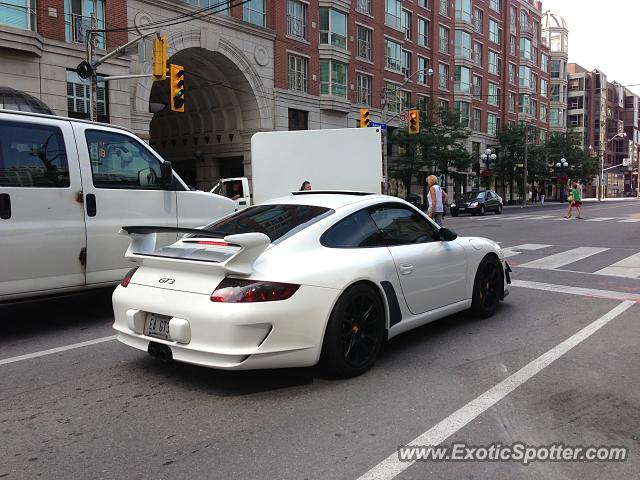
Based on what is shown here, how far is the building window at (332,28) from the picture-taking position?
35.2 metres

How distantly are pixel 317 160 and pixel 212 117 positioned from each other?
2161 centimetres

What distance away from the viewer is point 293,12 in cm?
3356

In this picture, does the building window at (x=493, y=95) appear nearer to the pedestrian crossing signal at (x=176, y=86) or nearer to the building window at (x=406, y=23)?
the building window at (x=406, y=23)

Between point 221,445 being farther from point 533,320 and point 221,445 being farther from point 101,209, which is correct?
point 533,320

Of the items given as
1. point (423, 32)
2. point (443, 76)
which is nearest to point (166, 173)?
point (423, 32)

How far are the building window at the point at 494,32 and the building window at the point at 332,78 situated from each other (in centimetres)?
2894

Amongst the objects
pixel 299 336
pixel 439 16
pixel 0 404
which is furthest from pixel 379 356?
pixel 439 16

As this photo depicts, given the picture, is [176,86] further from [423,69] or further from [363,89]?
[423,69]

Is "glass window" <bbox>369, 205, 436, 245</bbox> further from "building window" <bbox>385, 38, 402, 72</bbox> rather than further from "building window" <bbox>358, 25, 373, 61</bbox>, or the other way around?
"building window" <bbox>385, 38, 402, 72</bbox>

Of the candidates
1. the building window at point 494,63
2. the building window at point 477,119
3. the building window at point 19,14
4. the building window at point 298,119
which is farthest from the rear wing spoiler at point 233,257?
the building window at point 494,63

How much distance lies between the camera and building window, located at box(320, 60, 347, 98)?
116 ft

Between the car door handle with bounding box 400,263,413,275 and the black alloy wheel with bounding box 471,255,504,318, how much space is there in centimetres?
139

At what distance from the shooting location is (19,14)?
67.2ft

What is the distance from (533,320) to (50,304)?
6.11m
